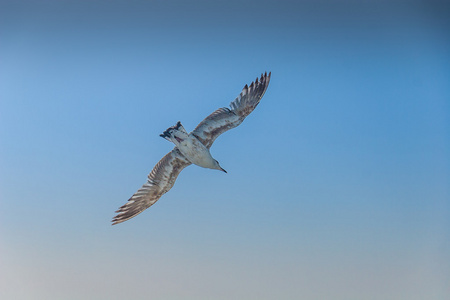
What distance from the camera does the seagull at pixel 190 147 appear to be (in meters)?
19.1

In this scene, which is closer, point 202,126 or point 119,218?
point 202,126

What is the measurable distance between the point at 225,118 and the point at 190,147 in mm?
1401

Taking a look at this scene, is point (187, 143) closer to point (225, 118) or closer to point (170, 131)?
point (170, 131)

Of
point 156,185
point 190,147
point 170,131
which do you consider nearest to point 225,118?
point 190,147

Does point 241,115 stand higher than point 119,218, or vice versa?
point 241,115

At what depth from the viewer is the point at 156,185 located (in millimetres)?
20406

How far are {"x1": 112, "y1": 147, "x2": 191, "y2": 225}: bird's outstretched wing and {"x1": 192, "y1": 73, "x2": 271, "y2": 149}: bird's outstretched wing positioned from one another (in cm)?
106

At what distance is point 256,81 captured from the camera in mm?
20172

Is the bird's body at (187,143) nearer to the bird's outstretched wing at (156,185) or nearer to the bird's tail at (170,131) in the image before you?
the bird's tail at (170,131)

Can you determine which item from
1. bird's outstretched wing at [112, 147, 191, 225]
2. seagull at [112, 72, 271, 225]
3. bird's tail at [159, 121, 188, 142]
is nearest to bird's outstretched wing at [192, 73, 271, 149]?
seagull at [112, 72, 271, 225]

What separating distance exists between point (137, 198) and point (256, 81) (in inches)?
216

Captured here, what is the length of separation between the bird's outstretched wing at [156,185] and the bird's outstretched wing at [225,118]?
1.06 m

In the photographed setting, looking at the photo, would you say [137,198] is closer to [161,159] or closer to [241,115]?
[161,159]

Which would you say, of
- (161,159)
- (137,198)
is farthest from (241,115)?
(137,198)
